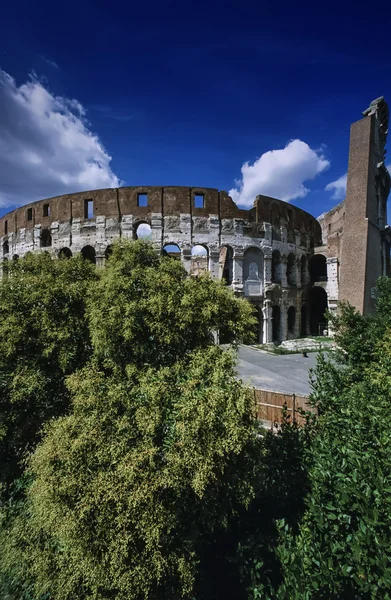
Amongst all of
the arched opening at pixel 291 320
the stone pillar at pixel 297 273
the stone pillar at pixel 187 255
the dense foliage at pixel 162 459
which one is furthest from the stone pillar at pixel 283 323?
the dense foliage at pixel 162 459

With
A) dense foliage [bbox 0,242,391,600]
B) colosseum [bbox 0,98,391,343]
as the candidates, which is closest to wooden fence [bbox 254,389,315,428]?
dense foliage [bbox 0,242,391,600]

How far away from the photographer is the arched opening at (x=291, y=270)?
26.7 m

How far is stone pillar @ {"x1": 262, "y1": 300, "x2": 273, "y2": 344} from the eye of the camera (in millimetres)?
23797

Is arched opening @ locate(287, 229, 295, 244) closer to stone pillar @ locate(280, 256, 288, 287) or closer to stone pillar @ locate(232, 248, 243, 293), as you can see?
stone pillar @ locate(280, 256, 288, 287)

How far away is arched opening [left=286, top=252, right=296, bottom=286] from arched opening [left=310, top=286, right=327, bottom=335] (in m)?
4.55

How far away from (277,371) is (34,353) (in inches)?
488

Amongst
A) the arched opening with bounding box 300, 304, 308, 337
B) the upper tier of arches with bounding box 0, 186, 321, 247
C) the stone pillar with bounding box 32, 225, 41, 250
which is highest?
the upper tier of arches with bounding box 0, 186, 321, 247

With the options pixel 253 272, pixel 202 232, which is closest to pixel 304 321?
pixel 253 272

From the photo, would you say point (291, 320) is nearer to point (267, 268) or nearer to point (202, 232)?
point (267, 268)

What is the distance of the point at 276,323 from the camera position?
25.4 metres

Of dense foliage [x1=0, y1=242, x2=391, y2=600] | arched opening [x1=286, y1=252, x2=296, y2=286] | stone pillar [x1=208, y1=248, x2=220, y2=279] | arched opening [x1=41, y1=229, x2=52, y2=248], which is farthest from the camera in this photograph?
arched opening [x1=286, y1=252, x2=296, y2=286]

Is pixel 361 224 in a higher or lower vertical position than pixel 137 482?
higher

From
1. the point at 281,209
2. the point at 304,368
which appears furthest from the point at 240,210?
the point at 304,368

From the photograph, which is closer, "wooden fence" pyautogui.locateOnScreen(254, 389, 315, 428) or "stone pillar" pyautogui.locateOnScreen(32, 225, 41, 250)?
"wooden fence" pyautogui.locateOnScreen(254, 389, 315, 428)
